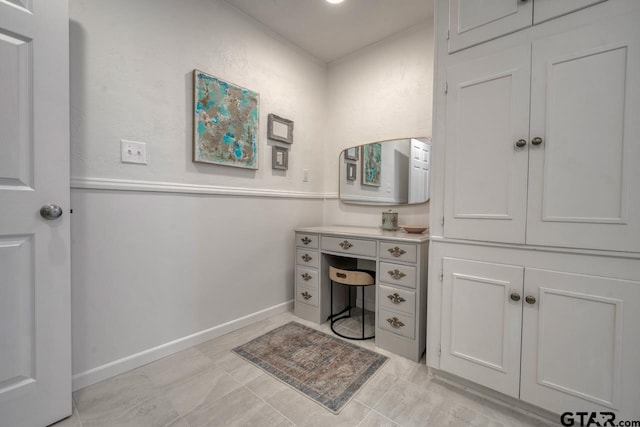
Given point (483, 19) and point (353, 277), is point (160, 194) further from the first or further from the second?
point (483, 19)

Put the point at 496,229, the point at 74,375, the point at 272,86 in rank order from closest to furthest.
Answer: the point at 496,229 → the point at 74,375 → the point at 272,86

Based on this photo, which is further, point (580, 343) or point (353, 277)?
point (353, 277)

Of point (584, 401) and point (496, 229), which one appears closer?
point (584, 401)

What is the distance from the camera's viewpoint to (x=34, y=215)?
115cm

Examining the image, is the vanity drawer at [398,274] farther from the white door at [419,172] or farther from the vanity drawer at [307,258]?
the white door at [419,172]

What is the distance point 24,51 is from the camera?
112 cm

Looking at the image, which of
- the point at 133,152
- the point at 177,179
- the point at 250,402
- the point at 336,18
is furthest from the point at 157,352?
the point at 336,18

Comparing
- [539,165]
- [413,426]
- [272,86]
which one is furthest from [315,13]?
[413,426]

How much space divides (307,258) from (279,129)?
116 centimetres

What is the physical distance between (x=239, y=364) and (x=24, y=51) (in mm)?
1841

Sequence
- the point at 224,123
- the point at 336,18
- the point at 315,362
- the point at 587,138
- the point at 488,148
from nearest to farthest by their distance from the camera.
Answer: the point at 587,138 → the point at 488,148 → the point at 315,362 → the point at 224,123 → the point at 336,18

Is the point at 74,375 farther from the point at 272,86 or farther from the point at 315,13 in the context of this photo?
the point at 315,13

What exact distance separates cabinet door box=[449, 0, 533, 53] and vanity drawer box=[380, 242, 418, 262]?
113 cm

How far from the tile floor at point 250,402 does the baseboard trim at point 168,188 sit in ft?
3.54
